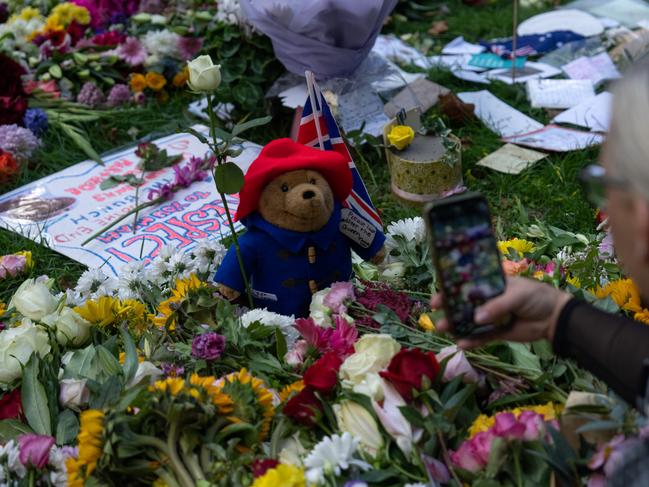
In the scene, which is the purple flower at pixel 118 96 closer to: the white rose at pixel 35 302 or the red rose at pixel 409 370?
the white rose at pixel 35 302

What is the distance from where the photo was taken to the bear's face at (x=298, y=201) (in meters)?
1.45

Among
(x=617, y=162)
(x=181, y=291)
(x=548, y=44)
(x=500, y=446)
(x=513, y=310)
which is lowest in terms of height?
(x=548, y=44)

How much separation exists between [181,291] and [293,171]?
12.8 inches

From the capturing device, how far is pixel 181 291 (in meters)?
1.54

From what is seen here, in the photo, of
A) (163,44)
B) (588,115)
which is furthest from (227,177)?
(163,44)

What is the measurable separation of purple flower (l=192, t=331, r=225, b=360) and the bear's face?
292mm

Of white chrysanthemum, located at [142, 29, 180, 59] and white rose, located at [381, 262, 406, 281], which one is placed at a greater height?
white rose, located at [381, 262, 406, 281]

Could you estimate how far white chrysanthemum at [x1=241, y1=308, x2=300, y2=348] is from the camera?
141 centimetres

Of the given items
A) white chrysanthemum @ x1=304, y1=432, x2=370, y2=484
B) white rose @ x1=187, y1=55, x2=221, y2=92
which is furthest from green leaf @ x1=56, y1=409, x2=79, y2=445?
white rose @ x1=187, y1=55, x2=221, y2=92

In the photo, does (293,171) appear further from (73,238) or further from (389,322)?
(73,238)

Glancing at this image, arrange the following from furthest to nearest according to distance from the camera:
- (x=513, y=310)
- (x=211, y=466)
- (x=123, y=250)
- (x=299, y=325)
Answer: (x=123, y=250), (x=299, y=325), (x=211, y=466), (x=513, y=310)

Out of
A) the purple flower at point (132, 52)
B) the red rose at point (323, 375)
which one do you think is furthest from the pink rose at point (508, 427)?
the purple flower at point (132, 52)

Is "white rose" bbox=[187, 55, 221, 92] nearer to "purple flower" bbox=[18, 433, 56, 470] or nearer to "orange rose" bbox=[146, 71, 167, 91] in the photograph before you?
"purple flower" bbox=[18, 433, 56, 470]

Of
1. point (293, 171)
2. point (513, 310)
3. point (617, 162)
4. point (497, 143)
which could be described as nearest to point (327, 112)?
point (293, 171)
